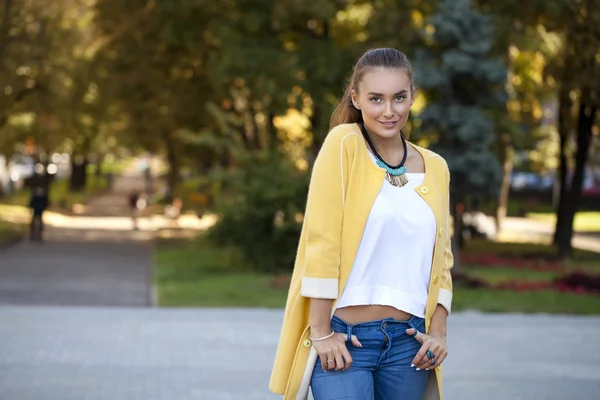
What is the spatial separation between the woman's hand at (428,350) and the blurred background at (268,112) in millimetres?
5385

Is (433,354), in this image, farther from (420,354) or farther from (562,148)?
(562,148)

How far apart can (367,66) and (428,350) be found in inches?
36.9

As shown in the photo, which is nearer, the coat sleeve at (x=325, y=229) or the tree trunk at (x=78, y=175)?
the coat sleeve at (x=325, y=229)

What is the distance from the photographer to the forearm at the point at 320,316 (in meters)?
3.87

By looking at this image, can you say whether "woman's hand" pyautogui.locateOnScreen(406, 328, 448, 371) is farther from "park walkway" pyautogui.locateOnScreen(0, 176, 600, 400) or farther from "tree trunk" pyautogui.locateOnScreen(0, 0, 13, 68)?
"tree trunk" pyautogui.locateOnScreen(0, 0, 13, 68)

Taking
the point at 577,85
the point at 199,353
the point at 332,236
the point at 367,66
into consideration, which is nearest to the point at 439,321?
the point at 332,236

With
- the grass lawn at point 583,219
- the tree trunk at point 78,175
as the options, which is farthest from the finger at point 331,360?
the tree trunk at point 78,175

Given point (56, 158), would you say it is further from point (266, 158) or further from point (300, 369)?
point (300, 369)

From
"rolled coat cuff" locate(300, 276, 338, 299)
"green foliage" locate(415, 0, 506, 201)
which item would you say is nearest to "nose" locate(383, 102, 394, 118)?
"rolled coat cuff" locate(300, 276, 338, 299)

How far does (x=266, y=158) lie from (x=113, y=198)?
47.9 metres

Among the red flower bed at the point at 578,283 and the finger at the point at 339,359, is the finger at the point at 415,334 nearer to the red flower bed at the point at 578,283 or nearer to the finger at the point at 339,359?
the finger at the point at 339,359

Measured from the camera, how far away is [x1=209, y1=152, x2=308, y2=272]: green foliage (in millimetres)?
24062

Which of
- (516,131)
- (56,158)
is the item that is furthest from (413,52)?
(56,158)

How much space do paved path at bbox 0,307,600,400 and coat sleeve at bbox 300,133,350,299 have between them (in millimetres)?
5455
